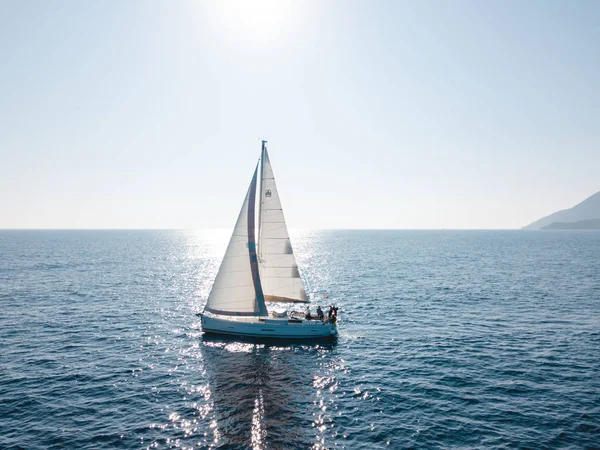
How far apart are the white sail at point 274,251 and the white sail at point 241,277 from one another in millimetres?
1132

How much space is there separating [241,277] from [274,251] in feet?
14.4

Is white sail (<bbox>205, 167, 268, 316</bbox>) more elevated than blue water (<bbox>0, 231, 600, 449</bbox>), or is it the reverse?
white sail (<bbox>205, 167, 268, 316</bbox>)

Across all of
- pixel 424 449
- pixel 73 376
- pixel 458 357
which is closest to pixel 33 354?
pixel 73 376

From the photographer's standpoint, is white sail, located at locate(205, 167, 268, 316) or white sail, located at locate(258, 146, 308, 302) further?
white sail, located at locate(205, 167, 268, 316)

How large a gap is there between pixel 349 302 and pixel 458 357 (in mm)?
24971

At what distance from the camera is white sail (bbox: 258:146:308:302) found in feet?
121

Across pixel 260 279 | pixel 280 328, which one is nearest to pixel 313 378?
pixel 280 328

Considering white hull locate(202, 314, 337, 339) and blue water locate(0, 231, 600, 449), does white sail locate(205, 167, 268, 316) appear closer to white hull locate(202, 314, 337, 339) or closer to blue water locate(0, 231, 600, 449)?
white hull locate(202, 314, 337, 339)

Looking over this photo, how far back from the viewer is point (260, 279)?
38438 millimetres

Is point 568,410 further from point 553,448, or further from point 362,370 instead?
point 362,370

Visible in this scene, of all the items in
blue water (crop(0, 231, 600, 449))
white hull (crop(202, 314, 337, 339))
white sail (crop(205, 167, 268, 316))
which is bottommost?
blue water (crop(0, 231, 600, 449))

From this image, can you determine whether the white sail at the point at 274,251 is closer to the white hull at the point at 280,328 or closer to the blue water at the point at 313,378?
the white hull at the point at 280,328

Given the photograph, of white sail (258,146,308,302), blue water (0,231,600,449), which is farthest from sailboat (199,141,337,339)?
blue water (0,231,600,449)

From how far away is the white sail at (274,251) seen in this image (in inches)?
1449
